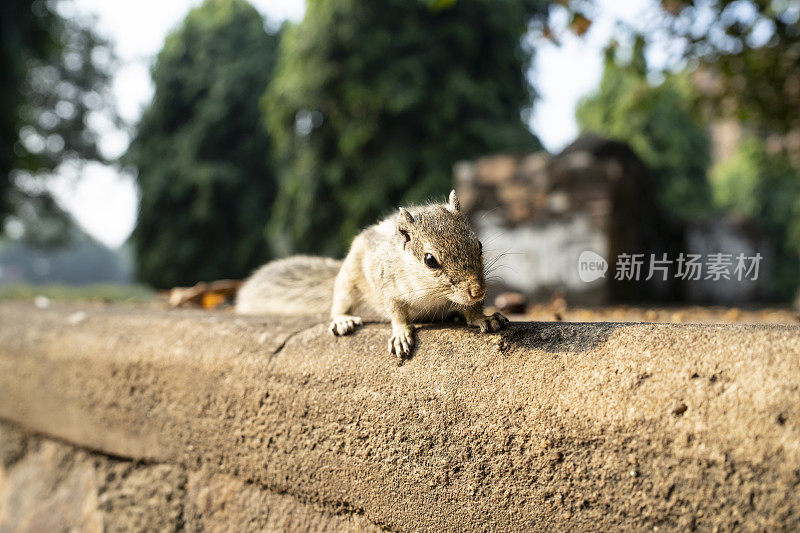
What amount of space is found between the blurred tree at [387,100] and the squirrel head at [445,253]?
25.8 feet

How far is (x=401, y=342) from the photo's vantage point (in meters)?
1.31

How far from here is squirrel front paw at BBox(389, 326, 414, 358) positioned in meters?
1.29

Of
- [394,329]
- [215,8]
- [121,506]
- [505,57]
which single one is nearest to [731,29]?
[394,329]

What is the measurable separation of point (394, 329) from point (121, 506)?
4.25 feet

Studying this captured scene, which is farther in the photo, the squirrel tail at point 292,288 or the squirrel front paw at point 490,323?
the squirrel tail at point 292,288

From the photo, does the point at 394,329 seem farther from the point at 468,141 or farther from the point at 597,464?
the point at 468,141

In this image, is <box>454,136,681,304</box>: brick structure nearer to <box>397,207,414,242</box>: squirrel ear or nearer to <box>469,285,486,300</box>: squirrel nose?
<box>397,207,414,242</box>: squirrel ear

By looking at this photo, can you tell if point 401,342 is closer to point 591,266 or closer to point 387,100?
point 591,266

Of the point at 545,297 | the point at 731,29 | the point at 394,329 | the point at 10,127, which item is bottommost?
the point at 394,329

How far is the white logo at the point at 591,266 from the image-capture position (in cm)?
390

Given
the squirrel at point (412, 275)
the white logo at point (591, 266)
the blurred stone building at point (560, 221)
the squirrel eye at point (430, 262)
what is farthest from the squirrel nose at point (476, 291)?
the blurred stone building at point (560, 221)

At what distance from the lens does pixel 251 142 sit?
15508 mm

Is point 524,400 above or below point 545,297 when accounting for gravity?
below

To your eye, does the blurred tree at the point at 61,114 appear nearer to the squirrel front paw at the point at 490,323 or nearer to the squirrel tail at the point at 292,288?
the squirrel tail at the point at 292,288
